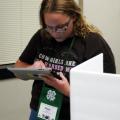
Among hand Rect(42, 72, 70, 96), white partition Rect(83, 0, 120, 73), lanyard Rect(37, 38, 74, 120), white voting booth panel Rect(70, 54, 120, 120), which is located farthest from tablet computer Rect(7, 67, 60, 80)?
white partition Rect(83, 0, 120, 73)

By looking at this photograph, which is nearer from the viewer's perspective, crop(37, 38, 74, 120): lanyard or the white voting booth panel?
the white voting booth panel

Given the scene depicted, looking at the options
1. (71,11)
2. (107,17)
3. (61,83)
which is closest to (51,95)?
(61,83)

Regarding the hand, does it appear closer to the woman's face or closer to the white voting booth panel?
the woman's face

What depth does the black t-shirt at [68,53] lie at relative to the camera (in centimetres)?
149

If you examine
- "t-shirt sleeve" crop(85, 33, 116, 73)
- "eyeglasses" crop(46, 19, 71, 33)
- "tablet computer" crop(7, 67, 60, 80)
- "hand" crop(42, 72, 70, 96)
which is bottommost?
"hand" crop(42, 72, 70, 96)

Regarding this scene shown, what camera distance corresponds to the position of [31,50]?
5.66 feet

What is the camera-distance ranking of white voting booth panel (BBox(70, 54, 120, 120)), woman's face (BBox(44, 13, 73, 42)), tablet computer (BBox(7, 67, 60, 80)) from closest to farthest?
white voting booth panel (BBox(70, 54, 120, 120)) < tablet computer (BBox(7, 67, 60, 80)) < woman's face (BBox(44, 13, 73, 42))

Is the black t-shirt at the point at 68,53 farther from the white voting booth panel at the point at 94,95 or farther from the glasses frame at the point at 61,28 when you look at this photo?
the white voting booth panel at the point at 94,95

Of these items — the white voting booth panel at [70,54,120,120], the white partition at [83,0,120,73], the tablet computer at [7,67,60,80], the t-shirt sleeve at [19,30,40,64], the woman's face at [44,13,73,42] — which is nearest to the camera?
the white voting booth panel at [70,54,120,120]

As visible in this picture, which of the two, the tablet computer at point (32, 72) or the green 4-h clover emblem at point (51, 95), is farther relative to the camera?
the green 4-h clover emblem at point (51, 95)

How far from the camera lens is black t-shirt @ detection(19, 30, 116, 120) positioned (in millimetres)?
1486

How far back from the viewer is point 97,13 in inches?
128

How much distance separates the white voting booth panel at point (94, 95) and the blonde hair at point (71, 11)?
64 centimetres

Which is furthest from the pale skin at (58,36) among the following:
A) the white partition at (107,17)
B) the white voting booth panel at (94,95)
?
the white partition at (107,17)
